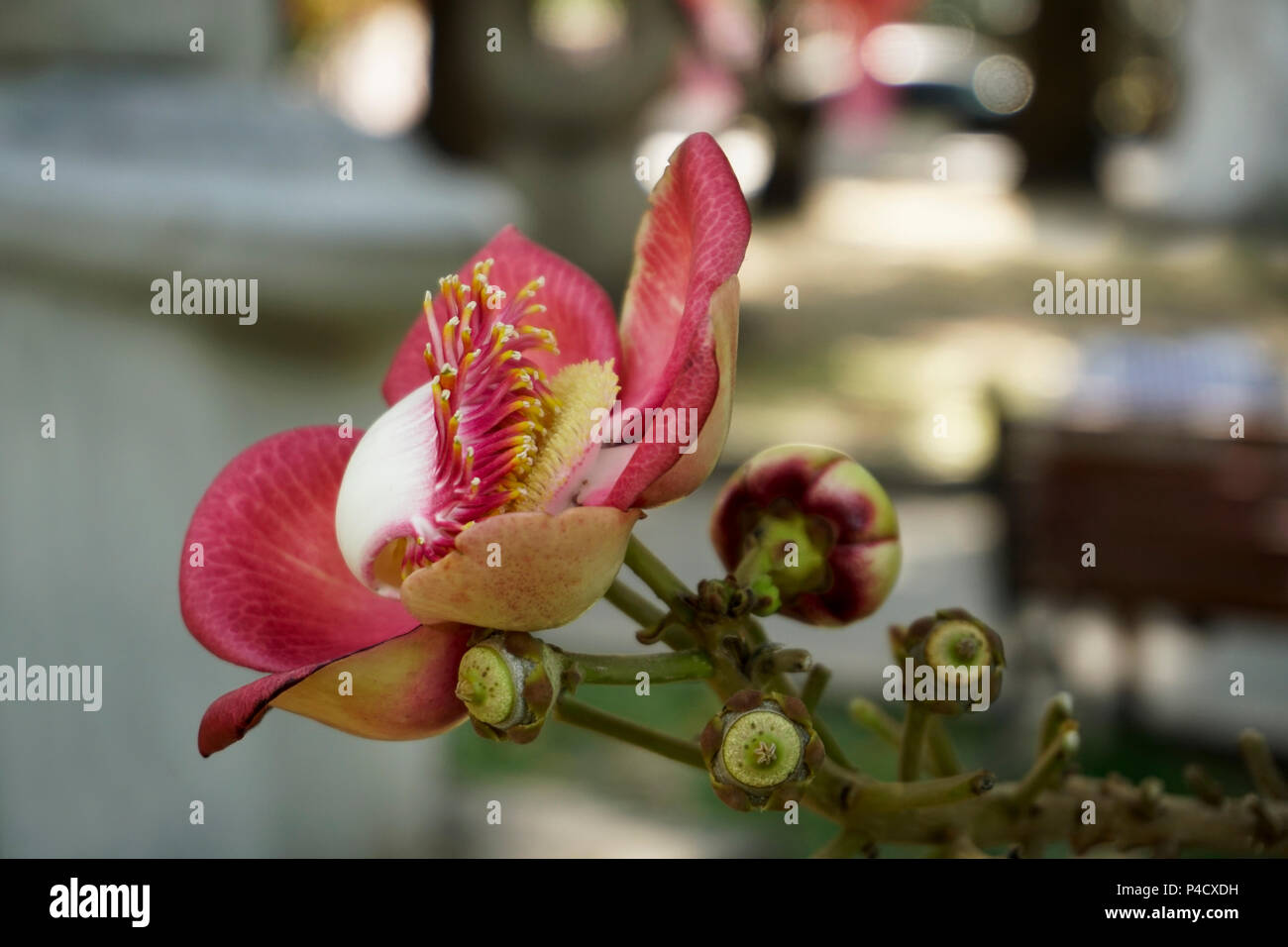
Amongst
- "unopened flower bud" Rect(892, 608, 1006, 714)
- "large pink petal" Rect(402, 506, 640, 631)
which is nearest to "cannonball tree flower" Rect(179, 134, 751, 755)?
"large pink petal" Rect(402, 506, 640, 631)

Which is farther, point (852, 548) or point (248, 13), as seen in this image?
point (248, 13)

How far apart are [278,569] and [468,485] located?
0.23 feet

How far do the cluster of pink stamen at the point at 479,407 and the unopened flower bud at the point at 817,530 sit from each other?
77mm

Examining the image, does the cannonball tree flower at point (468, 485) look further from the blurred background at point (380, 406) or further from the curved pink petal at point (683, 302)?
the blurred background at point (380, 406)

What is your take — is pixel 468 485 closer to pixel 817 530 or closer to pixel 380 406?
pixel 817 530

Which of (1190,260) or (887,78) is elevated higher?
(887,78)

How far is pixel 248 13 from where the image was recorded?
209 centimetres

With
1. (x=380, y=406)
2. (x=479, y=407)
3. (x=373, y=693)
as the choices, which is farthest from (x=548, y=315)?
(x=380, y=406)

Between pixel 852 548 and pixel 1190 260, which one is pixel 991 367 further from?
pixel 852 548

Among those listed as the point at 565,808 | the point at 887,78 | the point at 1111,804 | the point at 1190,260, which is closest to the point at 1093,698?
the point at 565,808

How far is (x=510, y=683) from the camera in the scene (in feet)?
1.27

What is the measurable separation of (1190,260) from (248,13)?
7.05 m

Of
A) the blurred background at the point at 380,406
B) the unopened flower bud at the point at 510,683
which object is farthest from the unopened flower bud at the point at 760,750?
the blurred background at the point at 380,406

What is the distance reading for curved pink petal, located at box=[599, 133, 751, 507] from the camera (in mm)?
380
